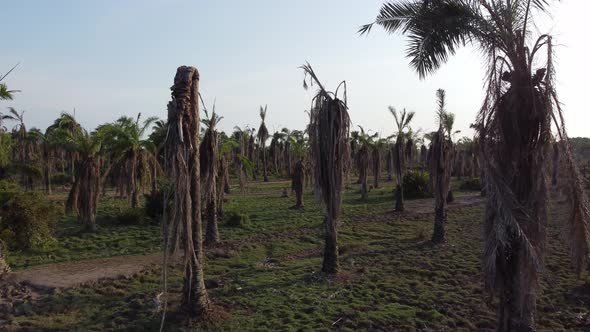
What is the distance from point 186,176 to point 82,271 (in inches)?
302

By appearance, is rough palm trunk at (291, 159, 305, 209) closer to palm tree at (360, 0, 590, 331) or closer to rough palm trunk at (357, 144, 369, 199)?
rough palm trunk at (357, 144, 369, 199)

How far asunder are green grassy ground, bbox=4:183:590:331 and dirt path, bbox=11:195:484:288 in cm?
81

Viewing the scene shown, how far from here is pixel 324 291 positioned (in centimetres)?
1173

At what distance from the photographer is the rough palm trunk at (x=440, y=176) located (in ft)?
57.7

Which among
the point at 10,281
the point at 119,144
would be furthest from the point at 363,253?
the point at 119,144

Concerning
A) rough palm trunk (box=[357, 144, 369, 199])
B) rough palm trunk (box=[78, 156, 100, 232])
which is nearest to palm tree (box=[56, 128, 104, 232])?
rough palm trunk (box=[78, 156, 100, 232])

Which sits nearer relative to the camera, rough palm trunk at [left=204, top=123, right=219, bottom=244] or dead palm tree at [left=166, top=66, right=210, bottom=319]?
dead palm tree at [left=166, top=66, right=210, bottom=319]

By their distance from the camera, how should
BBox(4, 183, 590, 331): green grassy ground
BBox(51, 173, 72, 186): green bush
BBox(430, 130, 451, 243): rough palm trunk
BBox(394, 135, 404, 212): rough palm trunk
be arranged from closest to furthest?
BBox(4, 183, 590, 331): green grassy ground
BBox(430, 130, 451, 243): rough palm trunk
BBox(394, 135, 404, 212): rough palm trunk
BBox(51, 173, 72, 186): green bush

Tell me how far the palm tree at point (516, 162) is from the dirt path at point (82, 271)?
1008cm

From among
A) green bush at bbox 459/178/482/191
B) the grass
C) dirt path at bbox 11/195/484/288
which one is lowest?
dirt path at bbox 11/195/484/288

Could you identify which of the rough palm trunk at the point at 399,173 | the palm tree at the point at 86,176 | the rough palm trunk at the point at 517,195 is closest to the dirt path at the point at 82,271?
the palm tree at the point at 86,176

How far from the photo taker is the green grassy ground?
32.2ft

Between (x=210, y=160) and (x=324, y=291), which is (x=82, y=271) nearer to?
(x=210, y=160)

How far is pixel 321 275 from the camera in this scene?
42.6ft
